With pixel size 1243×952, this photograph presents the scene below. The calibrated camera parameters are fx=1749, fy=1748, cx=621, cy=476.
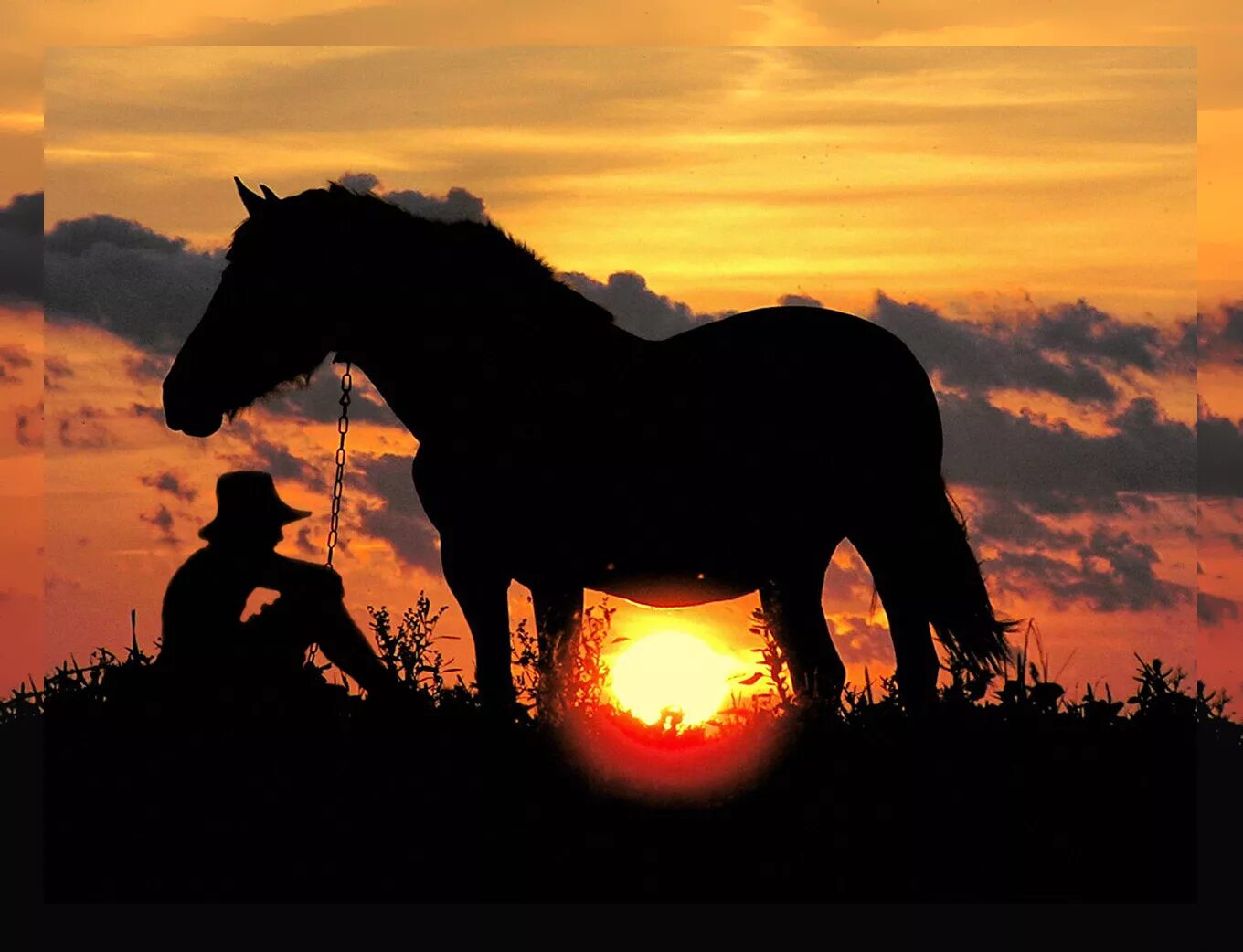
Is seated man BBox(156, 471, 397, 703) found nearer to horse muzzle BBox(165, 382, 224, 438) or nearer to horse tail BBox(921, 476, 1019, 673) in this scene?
horse muzzle BBox(165, 382, 224, 438)

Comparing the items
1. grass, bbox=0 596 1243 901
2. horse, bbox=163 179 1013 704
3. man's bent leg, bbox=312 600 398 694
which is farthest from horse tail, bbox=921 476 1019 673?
man's bent leg, bbox=312 600 398 694

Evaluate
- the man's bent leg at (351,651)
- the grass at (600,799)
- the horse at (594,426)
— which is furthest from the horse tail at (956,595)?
the man's bent leg at (351,651)

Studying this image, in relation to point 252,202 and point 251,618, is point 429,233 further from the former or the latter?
point 251,618

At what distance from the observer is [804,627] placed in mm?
8898

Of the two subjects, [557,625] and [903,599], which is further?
[903,599]

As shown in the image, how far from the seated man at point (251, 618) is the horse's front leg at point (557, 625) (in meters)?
0.75

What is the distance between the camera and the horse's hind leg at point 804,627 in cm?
872

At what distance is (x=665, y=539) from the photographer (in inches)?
346

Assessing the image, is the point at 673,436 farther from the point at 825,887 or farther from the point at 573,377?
the point at 825,887

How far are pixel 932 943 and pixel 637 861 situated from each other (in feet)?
4.03

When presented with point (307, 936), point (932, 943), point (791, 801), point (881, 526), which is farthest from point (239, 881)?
point (881, 526)

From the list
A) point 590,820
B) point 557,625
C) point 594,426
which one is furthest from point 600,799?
point 594,426

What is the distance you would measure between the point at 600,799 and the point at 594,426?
2046 millimetres

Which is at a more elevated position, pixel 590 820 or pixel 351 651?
pixel 351 651
